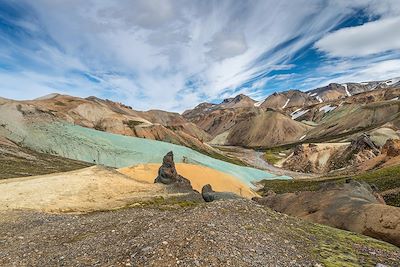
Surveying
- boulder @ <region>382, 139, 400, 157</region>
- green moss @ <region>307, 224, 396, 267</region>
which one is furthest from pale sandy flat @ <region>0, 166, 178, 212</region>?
boulder @ <region>382, 139, 400, 157</region>

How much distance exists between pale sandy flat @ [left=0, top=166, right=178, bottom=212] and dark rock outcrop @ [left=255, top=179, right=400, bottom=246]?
721 inches

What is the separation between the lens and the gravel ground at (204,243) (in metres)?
17.8

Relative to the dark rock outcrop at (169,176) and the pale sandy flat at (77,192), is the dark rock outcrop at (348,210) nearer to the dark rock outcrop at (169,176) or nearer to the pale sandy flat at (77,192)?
the pale sandy flat at (77,192)

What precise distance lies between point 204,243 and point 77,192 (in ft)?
104

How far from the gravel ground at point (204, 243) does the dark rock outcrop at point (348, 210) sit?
1.95 metres

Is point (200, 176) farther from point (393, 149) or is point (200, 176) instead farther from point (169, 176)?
point (393, 149)

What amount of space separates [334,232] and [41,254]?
701 inches

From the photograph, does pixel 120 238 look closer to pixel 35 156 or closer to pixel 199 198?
pixel 199 198

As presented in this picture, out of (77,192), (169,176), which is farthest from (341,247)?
(169,176)

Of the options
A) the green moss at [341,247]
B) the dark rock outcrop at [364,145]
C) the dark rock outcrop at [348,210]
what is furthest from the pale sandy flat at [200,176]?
the dark rock outcrop at [364,145]

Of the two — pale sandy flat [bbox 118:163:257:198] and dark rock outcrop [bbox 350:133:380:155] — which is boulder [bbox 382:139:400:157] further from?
pale sandy flat [bbox 118:163:257:198]

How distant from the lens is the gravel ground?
17828 mm

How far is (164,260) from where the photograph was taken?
57.1 feet

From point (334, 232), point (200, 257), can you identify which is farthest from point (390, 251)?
point (200, 257)
